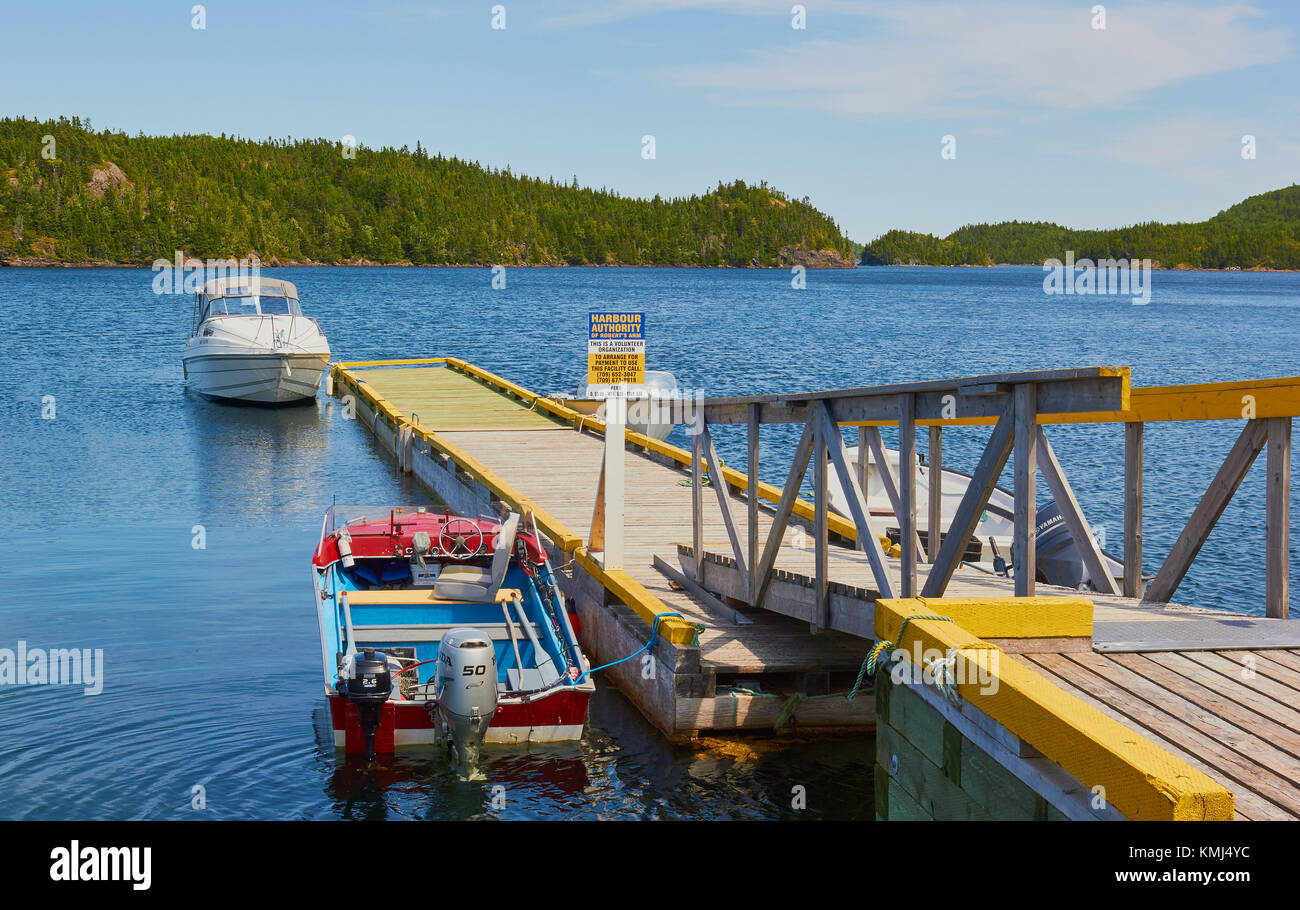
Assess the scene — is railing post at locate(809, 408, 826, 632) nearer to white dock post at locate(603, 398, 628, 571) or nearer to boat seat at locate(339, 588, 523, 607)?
white dock post at locate(603, 398, 628, 571)

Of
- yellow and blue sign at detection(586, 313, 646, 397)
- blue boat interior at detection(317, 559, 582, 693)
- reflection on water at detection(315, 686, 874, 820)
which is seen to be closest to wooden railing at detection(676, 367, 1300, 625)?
reflection on water at detection(315, 686, 874, 820)

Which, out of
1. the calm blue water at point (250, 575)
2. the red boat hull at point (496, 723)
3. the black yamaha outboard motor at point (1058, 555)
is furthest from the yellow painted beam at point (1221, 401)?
the black yamaha outboard motor at point (1058, 555)

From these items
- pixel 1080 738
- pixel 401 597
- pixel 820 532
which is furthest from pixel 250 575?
pixel 1080 738

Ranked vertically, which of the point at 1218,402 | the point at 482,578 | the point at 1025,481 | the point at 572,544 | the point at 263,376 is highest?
the point at 1218,402

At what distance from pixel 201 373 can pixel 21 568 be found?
1694 cm

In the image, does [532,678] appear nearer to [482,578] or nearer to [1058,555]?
[482,578]

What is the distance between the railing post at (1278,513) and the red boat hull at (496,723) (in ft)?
14.5

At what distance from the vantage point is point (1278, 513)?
6.35 m

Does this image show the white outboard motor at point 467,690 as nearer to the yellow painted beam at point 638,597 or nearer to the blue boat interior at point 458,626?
the blue boat interior at point 458,626

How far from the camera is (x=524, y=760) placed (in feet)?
28.6

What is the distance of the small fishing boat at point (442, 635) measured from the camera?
8281 mm

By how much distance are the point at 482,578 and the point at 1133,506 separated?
5.39 m

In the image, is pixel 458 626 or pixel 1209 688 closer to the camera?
pixel 1209 688
